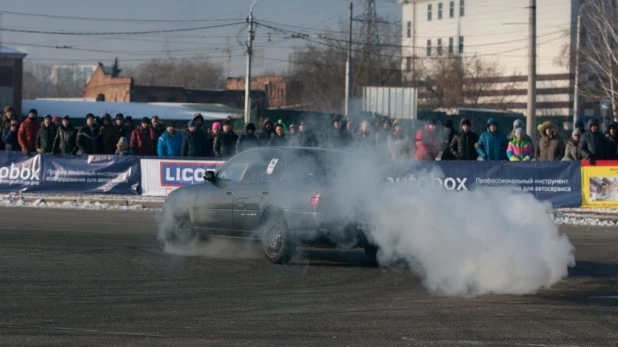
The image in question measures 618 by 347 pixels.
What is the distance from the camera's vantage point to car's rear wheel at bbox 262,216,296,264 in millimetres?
12352

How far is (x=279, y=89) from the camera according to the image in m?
99.4

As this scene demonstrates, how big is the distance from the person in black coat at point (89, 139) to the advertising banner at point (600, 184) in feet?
41.0

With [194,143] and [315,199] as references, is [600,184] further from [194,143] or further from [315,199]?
[315,199]

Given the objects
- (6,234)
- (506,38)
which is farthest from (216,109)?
(6,234)

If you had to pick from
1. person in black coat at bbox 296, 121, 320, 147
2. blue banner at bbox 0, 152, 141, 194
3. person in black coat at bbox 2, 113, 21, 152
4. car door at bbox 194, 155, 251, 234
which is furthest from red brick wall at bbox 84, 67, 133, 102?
car door at bbox 194, 155, 251, 234

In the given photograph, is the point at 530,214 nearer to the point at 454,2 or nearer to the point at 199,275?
the point at 199,275

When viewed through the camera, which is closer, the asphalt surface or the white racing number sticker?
the asphalt surface

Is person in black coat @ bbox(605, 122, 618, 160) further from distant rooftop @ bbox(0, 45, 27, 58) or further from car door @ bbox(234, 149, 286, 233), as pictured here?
distant rooftop @ bbox(0, 45, 27, 58)

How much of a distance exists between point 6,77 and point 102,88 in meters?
37.7

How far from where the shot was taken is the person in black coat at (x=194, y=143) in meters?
23.9

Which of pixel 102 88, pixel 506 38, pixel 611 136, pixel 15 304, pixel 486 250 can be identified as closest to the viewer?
pixel 15 304

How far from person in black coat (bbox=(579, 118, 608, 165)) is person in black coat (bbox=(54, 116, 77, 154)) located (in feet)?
42.8

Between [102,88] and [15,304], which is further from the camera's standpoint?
[102,88]

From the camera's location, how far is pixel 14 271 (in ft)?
37.7
